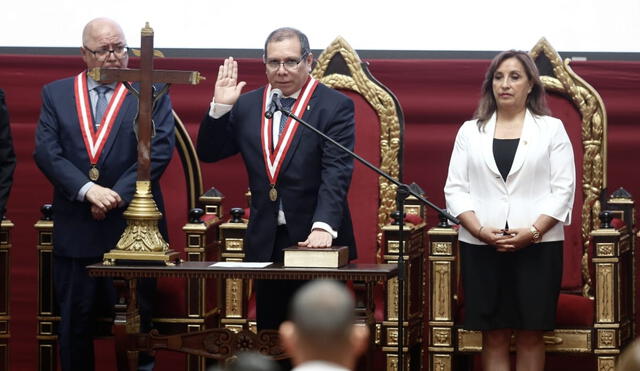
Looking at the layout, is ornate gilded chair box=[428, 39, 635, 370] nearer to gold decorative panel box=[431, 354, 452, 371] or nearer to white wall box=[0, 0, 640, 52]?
gold decorative panel box=[431, 354, 452, 371]

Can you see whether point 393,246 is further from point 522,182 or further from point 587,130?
point 587,130

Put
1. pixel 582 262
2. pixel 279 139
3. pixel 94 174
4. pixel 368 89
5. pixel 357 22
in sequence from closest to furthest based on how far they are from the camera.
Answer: pixel 279 139 < pixel 94 174 < pixel 582 262 < pixel 368 89 < pixel 357 22

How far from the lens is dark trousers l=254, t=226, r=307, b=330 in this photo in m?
4.84

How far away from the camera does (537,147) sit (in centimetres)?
501

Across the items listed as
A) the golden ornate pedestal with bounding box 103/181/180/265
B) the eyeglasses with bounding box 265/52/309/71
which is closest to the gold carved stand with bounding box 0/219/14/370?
the golden ornate pedestal with bounding box 103/181/180/265

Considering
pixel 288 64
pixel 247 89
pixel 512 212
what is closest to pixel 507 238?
pixel 512 212

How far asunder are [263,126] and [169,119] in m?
0.61

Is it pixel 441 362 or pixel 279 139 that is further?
pixel 441 362

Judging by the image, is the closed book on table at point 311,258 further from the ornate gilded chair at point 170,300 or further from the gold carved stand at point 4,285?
the gold carved stand at point 4,285

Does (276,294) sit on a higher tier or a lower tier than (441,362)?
higher

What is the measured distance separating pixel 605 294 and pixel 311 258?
1.40 m

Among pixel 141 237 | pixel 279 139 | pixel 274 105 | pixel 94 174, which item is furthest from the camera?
pixel 94 174

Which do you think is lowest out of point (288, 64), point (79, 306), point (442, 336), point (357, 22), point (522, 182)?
point (442, 336)

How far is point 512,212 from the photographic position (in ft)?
16.4
